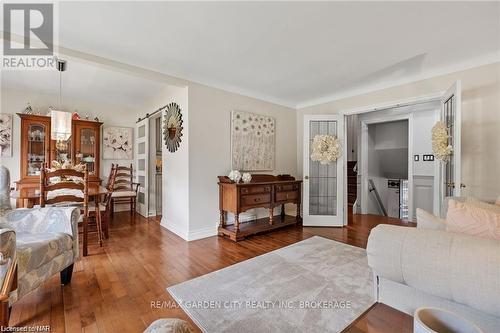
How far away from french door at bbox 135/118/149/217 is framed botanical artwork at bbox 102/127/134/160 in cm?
16

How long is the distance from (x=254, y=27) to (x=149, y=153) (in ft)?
11.0

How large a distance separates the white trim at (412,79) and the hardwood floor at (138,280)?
92.6 inches

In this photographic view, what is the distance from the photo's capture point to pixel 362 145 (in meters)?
5.30

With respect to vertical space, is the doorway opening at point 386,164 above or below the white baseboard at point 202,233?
above

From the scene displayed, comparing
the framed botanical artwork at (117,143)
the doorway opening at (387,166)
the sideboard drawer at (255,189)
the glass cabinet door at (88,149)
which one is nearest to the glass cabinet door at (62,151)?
the glass cabinet door at (88,149)

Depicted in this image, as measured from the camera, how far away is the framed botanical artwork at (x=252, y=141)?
384cm

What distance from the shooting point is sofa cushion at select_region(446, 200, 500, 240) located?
1.07 meters

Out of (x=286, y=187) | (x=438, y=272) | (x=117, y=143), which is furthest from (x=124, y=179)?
(x=438, y=272)

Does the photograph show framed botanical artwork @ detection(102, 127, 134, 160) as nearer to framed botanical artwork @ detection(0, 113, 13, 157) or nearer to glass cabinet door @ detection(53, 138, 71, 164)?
glass cabinet door @ detection(53, 138, 71, 164)

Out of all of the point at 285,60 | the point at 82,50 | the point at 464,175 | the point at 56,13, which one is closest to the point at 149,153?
the point at 82,50

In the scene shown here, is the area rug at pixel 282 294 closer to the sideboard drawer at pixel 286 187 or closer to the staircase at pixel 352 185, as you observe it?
the sideboard drawer at pixel 286 187

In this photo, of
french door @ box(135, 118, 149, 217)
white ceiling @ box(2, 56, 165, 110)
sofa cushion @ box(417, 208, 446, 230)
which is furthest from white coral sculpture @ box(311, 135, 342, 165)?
french door @ box(135, 118, 149, 217)

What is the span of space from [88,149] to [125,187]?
3.41 ft

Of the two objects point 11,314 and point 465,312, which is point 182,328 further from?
point 11,314
